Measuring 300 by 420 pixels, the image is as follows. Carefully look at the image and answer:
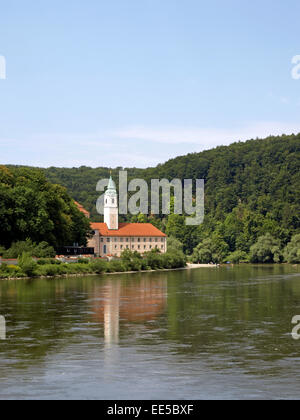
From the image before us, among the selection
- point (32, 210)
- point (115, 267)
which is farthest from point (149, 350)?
point (115, 267)

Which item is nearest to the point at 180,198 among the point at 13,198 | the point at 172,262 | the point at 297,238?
the point at 297,238

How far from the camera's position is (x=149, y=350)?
2148 centimetres

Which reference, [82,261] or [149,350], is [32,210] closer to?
[82,261]

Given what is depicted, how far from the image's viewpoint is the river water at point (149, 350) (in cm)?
1608

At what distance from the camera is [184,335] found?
81.7ft

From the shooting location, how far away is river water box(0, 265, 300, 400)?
52.7ft

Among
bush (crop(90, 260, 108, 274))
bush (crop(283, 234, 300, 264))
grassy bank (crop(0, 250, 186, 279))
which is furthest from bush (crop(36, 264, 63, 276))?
bush (crop(283, 234, 300, 264))

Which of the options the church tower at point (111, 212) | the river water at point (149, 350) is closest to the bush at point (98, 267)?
the river water at point (149, 350)

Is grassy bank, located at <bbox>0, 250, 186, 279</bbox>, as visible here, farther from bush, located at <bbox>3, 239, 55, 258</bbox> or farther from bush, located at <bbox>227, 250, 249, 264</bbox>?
bush, located at <bbox>227, 250, 249, 264</bbox>

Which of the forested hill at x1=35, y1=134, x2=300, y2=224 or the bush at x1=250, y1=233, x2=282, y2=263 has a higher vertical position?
the forested hill at x1=35, y1=134, x2=300, y2=224

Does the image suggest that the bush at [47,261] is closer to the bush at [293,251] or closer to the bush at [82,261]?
the bush at [82,261]

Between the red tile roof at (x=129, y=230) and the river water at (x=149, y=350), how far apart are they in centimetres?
9873

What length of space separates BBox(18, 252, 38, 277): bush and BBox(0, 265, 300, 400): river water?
29.4m

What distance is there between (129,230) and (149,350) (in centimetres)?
11946
